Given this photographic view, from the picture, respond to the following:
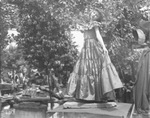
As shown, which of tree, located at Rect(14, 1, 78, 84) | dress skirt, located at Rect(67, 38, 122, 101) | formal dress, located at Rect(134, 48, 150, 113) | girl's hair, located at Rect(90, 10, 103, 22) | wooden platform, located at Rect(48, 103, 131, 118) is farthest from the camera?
tree, located at Rect(14, 1, 78, 84)

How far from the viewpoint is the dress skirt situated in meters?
3.28


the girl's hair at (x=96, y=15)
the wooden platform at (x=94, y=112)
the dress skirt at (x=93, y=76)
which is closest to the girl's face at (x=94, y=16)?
the girl's hair at (x=96, y=15)

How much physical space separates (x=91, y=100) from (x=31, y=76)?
362 centimetres

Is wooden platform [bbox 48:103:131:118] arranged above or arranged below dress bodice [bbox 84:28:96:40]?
below

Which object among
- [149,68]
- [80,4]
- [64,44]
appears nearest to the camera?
[149,68]

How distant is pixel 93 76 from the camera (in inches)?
139

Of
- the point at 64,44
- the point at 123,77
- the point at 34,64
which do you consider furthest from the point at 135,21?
the point at 34,64

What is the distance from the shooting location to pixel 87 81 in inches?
138

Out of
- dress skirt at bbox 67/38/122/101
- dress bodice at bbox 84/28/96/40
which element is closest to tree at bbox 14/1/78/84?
dress bodice at bbox 84/28/96/40

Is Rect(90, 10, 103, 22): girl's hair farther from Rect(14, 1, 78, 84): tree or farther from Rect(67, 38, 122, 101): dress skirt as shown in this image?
Rect(14, 1, 78, 84): tree

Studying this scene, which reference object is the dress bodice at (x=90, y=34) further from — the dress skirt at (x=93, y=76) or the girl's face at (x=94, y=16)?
the girl's face at (x=94, y=16)

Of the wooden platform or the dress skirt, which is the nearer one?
the wooden platform

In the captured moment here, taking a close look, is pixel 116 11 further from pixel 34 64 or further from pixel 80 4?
pixel 34 64

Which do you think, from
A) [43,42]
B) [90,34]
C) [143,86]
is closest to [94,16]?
[90,34]
